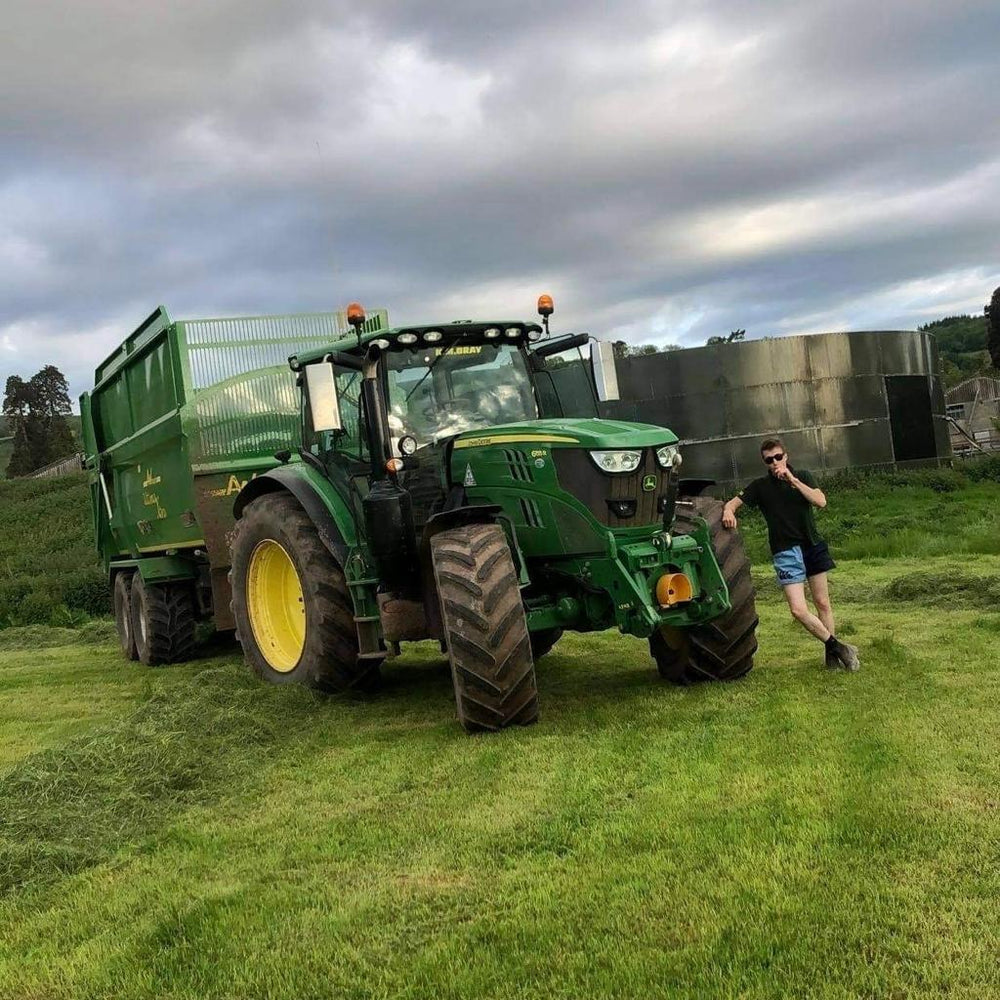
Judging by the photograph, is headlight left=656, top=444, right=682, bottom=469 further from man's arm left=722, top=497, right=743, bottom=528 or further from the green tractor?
man's arm left=722, top=497, right=743, bottom=528

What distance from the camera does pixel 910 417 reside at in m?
25.6

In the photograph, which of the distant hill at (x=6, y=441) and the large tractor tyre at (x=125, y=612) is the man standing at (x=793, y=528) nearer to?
the large tractor tyre at (x=125, y=612)

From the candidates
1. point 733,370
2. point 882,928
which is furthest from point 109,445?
point 733,370

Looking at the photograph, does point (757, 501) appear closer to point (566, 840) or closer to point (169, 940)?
point (566, 840)

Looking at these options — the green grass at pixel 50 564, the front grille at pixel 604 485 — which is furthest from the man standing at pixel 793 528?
the green grass at pixel 50 564

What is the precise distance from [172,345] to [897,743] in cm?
736

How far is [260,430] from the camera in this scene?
34.1ft

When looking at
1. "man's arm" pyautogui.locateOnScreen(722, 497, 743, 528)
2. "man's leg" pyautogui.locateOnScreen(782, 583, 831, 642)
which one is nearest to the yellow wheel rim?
"man's arm" pyautogui.locateOnScreen(722, 497, 743, 528)

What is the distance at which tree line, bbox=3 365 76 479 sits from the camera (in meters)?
75.8

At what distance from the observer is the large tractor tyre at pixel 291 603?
7422mm

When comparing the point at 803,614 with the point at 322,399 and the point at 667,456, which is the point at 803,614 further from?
the point at 322,399

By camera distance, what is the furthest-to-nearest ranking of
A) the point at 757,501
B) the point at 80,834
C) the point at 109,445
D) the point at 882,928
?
the point at 109,445
the point at 757,501
the point at 80,834
the point at 882,928

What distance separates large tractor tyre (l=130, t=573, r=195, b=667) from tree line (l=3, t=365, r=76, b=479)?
2657 inches

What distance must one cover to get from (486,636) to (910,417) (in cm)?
2197
